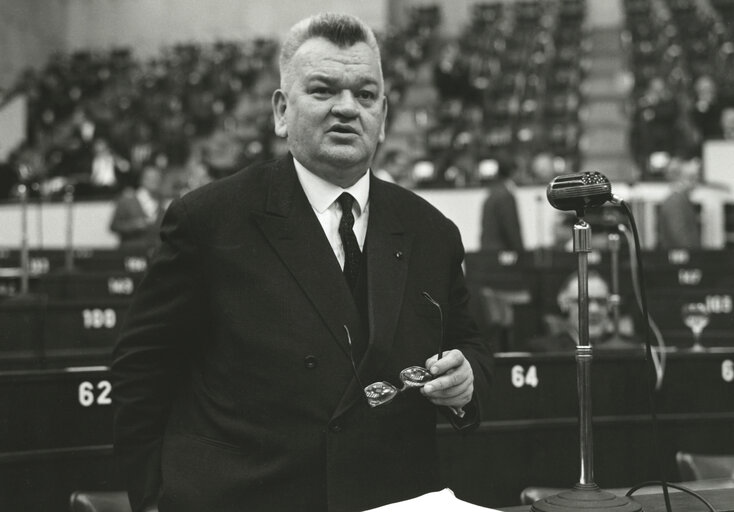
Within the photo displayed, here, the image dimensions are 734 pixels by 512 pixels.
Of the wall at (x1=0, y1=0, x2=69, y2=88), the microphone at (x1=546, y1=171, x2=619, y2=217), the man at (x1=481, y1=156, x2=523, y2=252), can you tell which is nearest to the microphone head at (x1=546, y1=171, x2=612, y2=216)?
the microphone at (x1=546, y1=171, x2=619, y2=217)

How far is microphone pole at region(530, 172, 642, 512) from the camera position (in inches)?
54.0

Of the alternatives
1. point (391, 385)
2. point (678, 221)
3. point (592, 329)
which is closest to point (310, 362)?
point (391, 385)

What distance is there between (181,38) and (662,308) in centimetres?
1447

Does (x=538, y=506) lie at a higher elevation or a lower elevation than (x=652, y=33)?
lower

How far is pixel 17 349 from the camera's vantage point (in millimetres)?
3783

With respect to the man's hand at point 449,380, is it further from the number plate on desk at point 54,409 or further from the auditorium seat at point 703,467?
the number plate on desk at point 54,409

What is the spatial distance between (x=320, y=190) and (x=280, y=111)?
0.17 m

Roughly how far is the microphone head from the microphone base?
0.42 meters

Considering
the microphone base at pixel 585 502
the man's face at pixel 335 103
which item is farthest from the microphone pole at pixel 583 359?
the man's face at pixel 335 103

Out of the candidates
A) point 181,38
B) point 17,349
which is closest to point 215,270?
point 17,349

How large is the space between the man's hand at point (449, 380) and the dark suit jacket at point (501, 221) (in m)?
5.51

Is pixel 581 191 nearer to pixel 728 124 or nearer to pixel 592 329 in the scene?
pixel 592 329

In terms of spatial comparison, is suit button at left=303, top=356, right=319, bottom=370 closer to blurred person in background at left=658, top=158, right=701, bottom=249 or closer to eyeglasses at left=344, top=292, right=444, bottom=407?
eyeglasses at left=344, top=292, right=444, bottom=407

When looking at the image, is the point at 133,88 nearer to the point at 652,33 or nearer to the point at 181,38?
the point at 181,38
